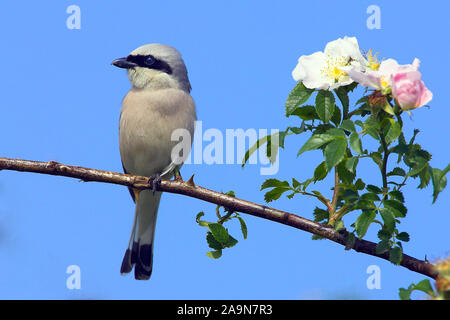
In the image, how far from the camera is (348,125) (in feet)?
8.82

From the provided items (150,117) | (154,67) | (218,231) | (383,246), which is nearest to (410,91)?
(383,246)

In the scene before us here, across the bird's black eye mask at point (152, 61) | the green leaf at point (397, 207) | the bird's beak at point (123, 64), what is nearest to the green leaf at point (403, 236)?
the green leaf at point (397, 207)

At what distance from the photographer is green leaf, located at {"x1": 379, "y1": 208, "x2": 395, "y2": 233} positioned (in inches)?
104

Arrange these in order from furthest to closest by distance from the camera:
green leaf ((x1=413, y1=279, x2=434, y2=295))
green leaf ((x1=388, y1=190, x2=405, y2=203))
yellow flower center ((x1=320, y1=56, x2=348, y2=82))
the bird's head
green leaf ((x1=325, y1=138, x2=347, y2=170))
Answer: the bird's head
yellow flower center ((x1=320, y1=56, x2=348, y2=82))
green leaf ((x1=388, y1=190, x2=405, y2=203))
green leaf ((x1=325, y1=138, x2=347, y2=170))
green leaf ((x1=413, y1=279, x2=434, y2=295))

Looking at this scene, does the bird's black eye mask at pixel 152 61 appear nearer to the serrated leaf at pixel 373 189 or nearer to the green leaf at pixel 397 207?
the serrated leaf at pixel 373 189

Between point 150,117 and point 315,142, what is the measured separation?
2.85 m

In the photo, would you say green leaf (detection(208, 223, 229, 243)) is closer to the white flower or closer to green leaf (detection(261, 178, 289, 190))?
green leaf (detection(261, 178, 289, 190))

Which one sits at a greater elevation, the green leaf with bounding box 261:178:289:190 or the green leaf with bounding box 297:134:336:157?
the green leaf with bounding box 297:134:336:157

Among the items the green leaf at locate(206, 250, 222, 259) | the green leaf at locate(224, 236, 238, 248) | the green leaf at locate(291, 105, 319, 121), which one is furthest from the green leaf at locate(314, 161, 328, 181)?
the green leaf at locate(206, 250, 222, 259)

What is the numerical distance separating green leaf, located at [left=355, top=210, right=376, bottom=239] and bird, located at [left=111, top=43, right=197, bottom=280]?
280 cm

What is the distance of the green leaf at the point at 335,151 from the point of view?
2.58 m

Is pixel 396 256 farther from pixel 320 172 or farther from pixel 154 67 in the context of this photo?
pixel 154 67

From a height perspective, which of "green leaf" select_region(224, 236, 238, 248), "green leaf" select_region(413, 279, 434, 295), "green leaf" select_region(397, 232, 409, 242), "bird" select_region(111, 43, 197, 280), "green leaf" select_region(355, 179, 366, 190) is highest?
"bird" select_region(111, 43, 197, 280)
